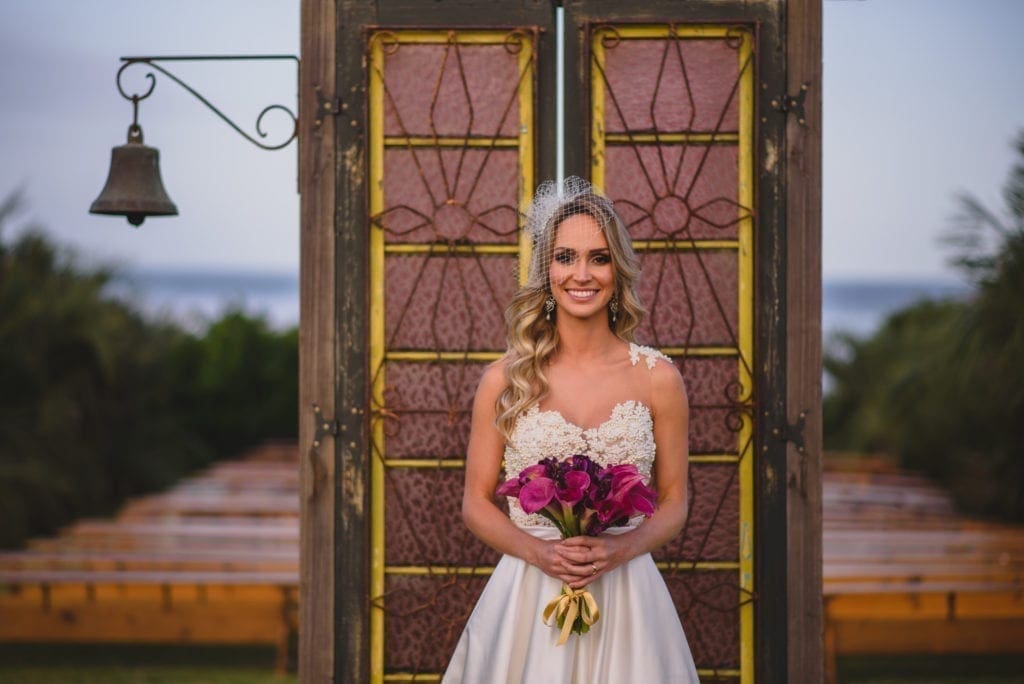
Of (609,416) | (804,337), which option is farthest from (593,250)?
(804,337)

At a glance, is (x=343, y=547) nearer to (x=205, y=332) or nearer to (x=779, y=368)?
(x=779, y=368)

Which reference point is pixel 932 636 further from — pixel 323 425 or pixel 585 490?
pixel 585 490

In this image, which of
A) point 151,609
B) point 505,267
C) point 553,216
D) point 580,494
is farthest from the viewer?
point 151,609

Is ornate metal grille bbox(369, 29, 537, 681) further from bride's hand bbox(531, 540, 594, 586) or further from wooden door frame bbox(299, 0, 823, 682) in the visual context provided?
bride's hand bbox(531, 540, 594, 586)

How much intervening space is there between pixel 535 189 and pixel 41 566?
4704 mm

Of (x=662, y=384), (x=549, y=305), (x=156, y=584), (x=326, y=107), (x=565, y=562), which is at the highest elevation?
(x=326, y=107)

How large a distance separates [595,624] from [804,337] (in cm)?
159

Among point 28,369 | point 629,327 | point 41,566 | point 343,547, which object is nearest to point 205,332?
point 28,369

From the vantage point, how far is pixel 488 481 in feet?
12.1

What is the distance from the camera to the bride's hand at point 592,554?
11.2ft

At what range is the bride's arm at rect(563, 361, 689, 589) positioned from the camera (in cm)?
350

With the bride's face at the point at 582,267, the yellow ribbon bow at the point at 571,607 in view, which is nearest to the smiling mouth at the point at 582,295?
the bride's face at the point at 582,267

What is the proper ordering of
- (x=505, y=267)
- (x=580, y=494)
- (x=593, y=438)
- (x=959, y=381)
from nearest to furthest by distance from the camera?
(x=580, y=494)
(x=593, y=438)
(x=505, y=267)
(x=959, y=381)

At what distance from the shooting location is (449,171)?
4.81 metres
